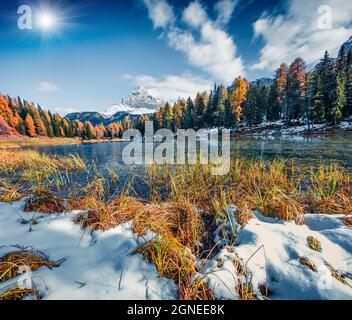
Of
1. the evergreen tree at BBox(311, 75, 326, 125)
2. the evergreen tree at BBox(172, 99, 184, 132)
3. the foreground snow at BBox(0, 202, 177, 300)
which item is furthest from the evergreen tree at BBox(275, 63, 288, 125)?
the foreground snow at BBox(0, 202, 177, 300)

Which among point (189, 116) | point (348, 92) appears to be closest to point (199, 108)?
point (189, 116)

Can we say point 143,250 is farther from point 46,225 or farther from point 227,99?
point 227,99

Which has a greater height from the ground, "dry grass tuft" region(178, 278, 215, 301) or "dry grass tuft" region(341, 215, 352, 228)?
"dry grass tuft" region(341, 215, 352, 228)

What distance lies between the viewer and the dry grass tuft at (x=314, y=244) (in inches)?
80.4

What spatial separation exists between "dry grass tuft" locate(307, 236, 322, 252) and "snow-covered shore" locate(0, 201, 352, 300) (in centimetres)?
4

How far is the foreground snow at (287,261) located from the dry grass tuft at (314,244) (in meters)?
0.04

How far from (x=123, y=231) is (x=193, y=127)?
174 feet

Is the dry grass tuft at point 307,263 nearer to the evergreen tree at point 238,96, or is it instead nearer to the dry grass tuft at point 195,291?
the dry grass tuft at point 195,291

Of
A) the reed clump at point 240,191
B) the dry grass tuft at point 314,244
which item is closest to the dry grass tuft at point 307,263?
the dry grass tuft at point 314,244

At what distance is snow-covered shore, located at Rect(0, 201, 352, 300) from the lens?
63.0 inches

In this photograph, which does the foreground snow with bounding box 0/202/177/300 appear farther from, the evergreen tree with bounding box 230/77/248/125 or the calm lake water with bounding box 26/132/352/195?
the evergreen tree with bounding box 230/77/248/125

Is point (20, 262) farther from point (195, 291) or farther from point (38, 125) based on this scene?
point (38, 125)
